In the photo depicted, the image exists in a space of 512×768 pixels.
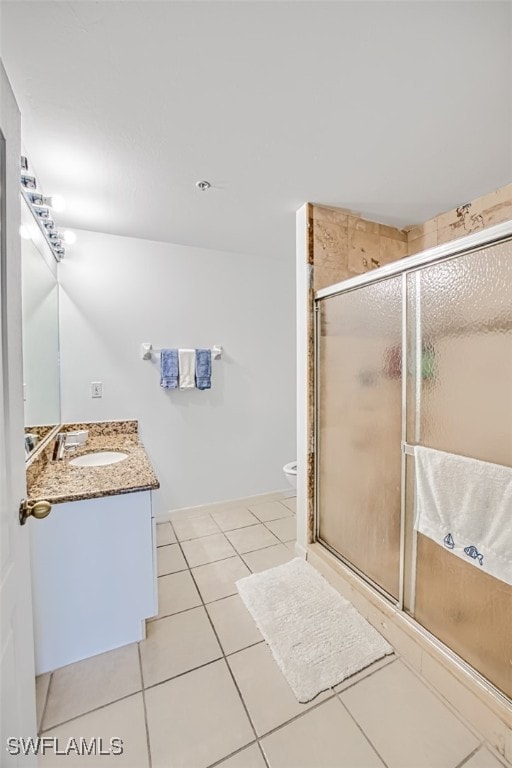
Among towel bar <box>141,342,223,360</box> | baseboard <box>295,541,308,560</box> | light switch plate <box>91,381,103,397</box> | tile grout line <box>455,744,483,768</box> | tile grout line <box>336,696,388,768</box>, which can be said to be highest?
towel bar <box>141,342,223,360</box>

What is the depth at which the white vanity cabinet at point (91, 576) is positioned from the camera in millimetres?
1302

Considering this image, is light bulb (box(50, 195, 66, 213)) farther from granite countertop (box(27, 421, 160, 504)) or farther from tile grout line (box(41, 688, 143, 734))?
tile grout line (box(41, 688, 143, 734))

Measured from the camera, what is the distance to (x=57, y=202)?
1.81 m

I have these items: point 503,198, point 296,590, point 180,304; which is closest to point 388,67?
point 503,198

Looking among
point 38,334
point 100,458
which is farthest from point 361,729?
point 38,334

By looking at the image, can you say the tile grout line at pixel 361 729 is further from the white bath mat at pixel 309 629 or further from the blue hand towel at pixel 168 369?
the blue hand towel at pixel 168 369

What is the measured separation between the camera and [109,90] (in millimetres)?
1155

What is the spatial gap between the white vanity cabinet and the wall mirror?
39cm

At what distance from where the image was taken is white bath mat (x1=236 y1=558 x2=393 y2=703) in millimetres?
1311

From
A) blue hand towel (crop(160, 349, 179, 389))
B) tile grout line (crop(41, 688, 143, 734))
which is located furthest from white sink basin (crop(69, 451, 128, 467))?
tile grout line (crop(41, 688, 143, 734))

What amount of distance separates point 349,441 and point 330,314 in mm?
773

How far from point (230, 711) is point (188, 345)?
216cm

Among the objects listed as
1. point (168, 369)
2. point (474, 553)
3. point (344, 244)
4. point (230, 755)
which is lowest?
point (230, 755)

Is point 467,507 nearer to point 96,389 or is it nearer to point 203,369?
point 203,369
